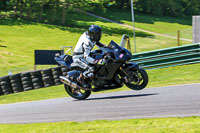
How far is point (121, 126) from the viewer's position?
5.70m

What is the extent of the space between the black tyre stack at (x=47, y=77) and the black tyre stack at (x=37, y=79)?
15 cm

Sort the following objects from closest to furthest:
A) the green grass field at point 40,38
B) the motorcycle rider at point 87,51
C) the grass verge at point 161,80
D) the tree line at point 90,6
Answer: the motorcycle rider at point 87,51
the grass verge at point 161,80
the green grass field at point 40,38
the tree line at point 90,6

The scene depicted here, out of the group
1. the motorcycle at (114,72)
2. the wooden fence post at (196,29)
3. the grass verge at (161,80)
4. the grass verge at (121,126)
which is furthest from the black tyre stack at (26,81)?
the grass verge at (121,126)

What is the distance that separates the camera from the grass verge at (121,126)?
5.28m

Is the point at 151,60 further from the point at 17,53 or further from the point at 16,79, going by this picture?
the point at 17,53

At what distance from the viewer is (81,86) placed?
351 inches

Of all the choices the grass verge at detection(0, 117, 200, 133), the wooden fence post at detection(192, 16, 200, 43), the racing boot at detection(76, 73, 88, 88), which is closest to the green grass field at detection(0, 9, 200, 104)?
the wooden fence post at detection(192, 16, 200, 43)

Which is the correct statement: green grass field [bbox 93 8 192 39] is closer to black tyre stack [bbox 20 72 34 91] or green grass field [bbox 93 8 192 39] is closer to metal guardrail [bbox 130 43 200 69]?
metal guardrail [bbox 130 43 200 69]

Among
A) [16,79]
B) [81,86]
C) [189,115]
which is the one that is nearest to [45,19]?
[16,79]

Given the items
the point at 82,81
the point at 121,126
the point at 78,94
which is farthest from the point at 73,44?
the point at 121,126

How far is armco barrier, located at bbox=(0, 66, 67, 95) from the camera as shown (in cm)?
1466

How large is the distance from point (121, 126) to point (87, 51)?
3.15 meters

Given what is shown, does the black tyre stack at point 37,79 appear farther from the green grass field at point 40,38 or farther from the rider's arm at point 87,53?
the rider's arm at point 87,53

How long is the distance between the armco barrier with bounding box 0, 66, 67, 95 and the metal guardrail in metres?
3.62
